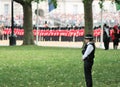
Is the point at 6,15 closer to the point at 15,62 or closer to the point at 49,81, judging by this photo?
the point at 15,62

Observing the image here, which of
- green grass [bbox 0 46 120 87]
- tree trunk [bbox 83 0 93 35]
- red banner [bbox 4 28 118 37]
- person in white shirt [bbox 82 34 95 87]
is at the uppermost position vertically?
tree trunk [bbox 83 0 93 35]


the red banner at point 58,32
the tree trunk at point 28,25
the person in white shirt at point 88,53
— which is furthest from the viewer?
the red banner at point 58,32

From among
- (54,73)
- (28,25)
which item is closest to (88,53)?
(54,73)

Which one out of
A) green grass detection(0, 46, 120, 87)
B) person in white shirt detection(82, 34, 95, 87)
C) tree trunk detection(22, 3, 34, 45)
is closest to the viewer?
person in white shirt detection(82, 34, 95, 87)

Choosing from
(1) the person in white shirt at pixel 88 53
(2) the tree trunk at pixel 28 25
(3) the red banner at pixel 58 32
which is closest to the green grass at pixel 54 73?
(1) the person in white shirt at pixel 88 53

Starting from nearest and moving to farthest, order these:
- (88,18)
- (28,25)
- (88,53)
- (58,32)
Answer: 1. (88,53)
2. (88,18)
3. (28,25)
4. (58,32)

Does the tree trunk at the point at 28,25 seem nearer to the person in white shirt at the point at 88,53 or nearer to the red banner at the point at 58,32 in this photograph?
the red banner at the point at 58,32

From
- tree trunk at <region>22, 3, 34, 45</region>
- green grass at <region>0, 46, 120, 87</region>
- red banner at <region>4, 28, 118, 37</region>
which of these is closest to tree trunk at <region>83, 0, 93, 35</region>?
tree trunk at <region>22, 3, 34, 45</region>

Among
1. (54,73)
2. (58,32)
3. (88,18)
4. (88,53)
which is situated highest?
(88,18)

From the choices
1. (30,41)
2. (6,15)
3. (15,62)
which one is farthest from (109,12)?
(15,62)

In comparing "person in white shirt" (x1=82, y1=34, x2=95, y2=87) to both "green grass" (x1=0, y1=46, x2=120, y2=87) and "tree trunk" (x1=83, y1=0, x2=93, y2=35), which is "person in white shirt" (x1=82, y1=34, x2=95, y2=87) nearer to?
"green grass" (x1=0, y1=46, x2=120, y2=87)

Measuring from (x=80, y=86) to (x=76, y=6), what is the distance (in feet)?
207

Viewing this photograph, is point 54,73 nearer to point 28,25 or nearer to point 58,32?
point 28,25

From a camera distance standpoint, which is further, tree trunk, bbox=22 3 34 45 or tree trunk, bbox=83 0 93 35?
tree trunk, bbox=22 3 34 45
